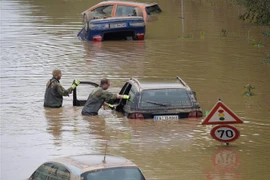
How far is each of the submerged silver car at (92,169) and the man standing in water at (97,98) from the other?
823 centimetres

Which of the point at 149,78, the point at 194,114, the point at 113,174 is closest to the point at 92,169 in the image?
the point at 113,174

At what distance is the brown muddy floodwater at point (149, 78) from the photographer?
51.0ft

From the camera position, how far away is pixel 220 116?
51.1 ft

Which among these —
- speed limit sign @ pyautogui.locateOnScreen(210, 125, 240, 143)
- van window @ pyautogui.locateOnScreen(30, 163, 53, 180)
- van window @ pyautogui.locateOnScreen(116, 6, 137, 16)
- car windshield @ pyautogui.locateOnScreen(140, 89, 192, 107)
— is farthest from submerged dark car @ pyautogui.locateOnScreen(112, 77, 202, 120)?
van window @ pyautogui.locateOnScreen(116, 6, 137, 16)

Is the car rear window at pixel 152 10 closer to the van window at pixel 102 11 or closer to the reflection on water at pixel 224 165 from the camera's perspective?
the van window at pixel 102 11

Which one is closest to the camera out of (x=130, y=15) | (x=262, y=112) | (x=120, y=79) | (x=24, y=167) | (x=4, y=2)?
(x=24, y=167)

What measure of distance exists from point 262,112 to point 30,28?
837 inches

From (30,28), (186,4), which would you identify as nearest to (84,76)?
(30,28)

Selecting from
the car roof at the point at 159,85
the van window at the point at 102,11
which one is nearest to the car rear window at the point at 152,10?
the van window at the point at 102,11

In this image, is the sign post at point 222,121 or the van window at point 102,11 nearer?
the sign post at point 222,121

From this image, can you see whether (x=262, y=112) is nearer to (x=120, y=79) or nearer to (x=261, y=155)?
(x=261, y=155)

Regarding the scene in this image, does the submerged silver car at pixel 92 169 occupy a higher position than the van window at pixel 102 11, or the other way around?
the van window at pixel 102 11

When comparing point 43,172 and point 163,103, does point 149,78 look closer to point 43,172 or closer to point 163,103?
point 163,103

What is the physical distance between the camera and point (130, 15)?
3641 centimetres
